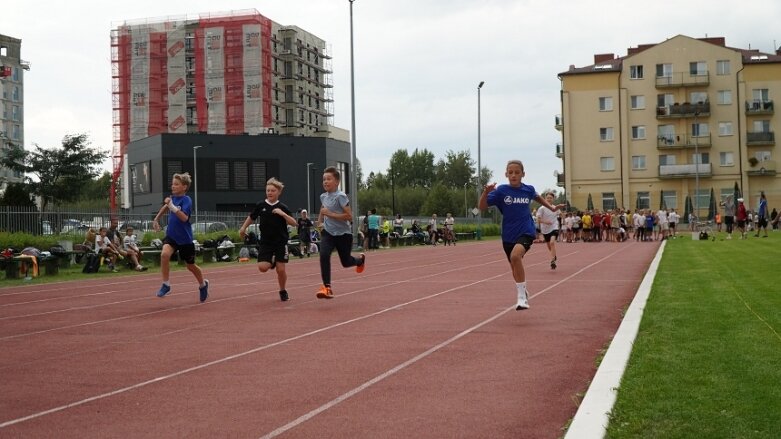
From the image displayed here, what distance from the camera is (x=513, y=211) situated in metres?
11.3

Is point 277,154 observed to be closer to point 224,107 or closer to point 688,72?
point 224,107

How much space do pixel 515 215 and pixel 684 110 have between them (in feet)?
235

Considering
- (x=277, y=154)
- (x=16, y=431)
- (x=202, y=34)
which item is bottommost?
(x=16, y=431)

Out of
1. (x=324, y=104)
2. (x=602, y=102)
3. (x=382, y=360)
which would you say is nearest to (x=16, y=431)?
(x=382, y=360)

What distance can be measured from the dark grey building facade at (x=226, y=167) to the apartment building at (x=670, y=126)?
2182 centimetres

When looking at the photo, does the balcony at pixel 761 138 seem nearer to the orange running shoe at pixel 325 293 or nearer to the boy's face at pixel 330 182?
the boy's face at pixel 330 182

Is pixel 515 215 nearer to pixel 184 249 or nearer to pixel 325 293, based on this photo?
pixel 325 293

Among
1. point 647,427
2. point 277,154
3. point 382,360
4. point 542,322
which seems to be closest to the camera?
point 647,427

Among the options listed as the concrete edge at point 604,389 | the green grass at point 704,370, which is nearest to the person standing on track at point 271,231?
the green grass at point 704,370

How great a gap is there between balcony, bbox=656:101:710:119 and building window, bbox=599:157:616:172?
553 centimetres

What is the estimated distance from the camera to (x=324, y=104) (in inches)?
4537

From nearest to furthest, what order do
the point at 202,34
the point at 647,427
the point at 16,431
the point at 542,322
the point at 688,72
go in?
the point at 647,427
the point at 16,431
the point at 542,322
the point at 688,72
the point at 202,34

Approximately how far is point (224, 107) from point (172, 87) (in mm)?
5829

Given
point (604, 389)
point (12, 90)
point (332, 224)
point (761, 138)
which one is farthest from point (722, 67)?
point (12, 90)
